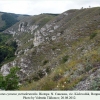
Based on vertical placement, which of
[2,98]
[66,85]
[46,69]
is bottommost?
[46,69]

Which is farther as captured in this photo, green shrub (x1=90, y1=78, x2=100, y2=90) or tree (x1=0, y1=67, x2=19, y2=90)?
tree (x1=0, y1=67, x2=19, y2=90)

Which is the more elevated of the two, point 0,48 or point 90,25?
point 90,25

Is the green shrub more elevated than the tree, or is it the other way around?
the green shrub

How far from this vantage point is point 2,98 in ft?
27.3

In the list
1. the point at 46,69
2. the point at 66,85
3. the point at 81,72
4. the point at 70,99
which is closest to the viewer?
the point at 70,99

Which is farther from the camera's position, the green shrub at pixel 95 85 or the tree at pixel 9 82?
the tree at pixel 9 82

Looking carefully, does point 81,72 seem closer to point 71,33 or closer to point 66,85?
point 66,85

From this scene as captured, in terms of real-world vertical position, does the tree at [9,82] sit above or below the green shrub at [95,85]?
below

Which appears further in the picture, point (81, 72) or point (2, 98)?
point (81, 72)

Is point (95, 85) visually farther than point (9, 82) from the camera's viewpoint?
No

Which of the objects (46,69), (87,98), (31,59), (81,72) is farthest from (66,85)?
(31,59)

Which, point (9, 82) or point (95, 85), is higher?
point (95, 85)

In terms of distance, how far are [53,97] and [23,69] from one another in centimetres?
3822

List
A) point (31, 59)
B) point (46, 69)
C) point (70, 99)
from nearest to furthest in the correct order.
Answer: point (70, 99) < point (46, 69) < point (31, 59)
